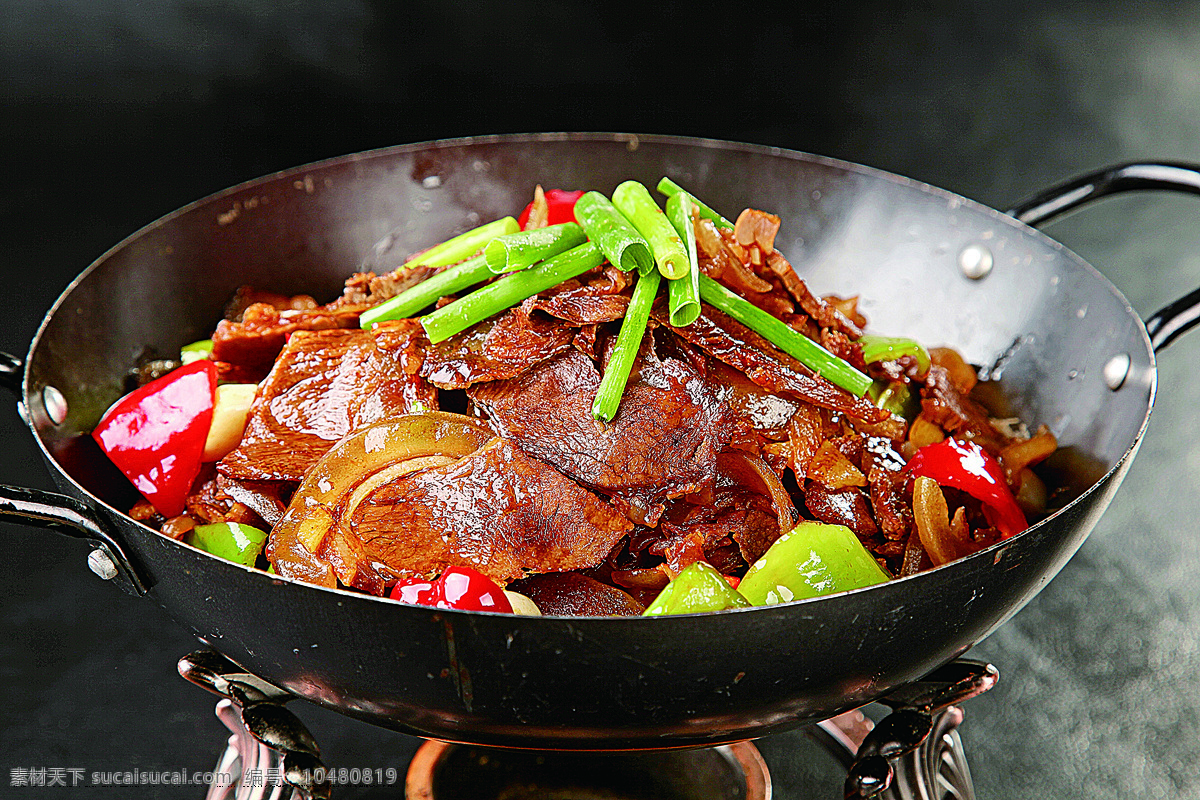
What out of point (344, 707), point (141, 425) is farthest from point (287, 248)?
point (344, 707)

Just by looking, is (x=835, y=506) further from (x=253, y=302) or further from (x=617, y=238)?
(x=253, y=302)

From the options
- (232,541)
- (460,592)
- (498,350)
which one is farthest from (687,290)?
(232,541)

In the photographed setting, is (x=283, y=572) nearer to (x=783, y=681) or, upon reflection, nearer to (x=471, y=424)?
(x=471, y=424)

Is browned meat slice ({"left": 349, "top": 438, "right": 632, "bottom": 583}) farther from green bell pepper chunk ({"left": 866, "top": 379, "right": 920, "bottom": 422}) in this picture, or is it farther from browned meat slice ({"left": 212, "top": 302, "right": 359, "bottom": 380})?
Result: green bell pepper chunk ({"left": 866, "top": 379, "right": 920, "bottom": 422})

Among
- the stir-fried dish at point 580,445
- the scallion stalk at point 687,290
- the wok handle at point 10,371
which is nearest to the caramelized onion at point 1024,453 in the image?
the stir-fried dish at point 580,445

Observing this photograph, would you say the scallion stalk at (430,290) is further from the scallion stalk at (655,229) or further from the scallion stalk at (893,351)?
the scallion stalk at (893,351)

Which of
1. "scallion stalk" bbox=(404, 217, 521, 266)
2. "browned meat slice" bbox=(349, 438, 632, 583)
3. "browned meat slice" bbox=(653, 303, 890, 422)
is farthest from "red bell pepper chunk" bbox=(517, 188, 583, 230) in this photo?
"browned meat slice" bbox=(349, 438, 632, 583)
